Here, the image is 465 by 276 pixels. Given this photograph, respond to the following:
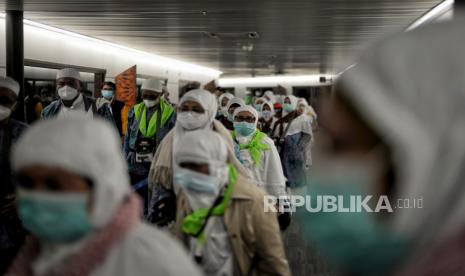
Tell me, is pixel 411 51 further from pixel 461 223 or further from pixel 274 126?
pixel 274 126

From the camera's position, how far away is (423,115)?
1.15m

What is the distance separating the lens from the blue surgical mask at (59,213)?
69.1 inches

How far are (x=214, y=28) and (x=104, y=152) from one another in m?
11.1

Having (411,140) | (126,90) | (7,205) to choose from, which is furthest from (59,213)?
(126,90)

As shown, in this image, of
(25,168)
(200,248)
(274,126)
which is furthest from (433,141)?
(274,126)

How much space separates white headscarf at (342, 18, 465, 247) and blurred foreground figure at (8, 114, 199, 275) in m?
0.87

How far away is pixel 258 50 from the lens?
61.3 feet

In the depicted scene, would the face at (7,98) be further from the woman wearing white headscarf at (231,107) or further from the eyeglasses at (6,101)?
the woman wearing white headscarf at (231,107)

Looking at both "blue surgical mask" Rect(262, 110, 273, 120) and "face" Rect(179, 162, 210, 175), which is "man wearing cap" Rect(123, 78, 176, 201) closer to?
"face" Rect(179, 162, 210, 175)

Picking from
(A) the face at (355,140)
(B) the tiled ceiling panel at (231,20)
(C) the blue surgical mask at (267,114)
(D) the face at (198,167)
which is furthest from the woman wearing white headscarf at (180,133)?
(C) the blue surgical mask at (267,114)

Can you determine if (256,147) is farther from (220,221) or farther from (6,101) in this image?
(220,221)

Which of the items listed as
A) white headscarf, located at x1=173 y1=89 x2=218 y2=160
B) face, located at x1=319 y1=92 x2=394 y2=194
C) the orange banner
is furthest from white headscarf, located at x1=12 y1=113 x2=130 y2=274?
the orange banner

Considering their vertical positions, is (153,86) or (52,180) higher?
(153,86)

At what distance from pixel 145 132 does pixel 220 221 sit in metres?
3.68
